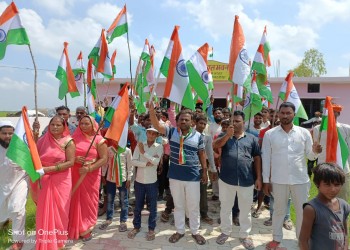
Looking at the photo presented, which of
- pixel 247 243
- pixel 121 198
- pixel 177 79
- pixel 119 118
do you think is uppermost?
pixel 177 79

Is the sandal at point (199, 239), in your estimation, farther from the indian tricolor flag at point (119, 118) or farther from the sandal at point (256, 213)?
the indian tricolor flag at point (119, 118)

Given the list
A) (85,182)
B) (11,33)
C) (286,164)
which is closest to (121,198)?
(85,182)

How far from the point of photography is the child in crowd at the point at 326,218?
7.23 ft

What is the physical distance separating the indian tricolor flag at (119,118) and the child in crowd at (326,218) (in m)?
2.49

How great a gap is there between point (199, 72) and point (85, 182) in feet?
7.79

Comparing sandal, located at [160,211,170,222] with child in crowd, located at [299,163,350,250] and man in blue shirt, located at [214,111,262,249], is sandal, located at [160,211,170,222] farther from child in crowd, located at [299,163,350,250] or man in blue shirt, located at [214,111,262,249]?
child in crowd, located at [299,163,350,250]

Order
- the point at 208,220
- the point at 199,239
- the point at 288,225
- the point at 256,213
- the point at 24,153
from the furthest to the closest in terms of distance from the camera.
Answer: the point at 256,213 < the point at 208,220 < the point at 288,225 < the point at 199,239 < the point at 24,153

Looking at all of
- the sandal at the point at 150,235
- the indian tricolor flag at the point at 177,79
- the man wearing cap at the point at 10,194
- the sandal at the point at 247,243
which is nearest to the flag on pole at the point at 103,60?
the indian tricolor flag at the point at 177,79

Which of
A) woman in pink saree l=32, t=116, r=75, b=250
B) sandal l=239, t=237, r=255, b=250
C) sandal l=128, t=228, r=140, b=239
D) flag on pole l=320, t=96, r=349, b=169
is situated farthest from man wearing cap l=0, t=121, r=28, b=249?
flag on pole l=320, t=96, r=349, b=169

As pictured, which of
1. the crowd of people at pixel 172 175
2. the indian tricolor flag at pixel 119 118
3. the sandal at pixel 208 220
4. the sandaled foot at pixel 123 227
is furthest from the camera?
the sandal at pixel 208 220

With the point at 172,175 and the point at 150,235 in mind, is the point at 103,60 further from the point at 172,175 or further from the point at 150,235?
the point at 150,235

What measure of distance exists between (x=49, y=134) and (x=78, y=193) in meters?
0.94

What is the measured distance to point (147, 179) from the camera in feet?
14.3

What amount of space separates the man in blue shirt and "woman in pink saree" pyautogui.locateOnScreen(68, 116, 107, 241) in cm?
170
